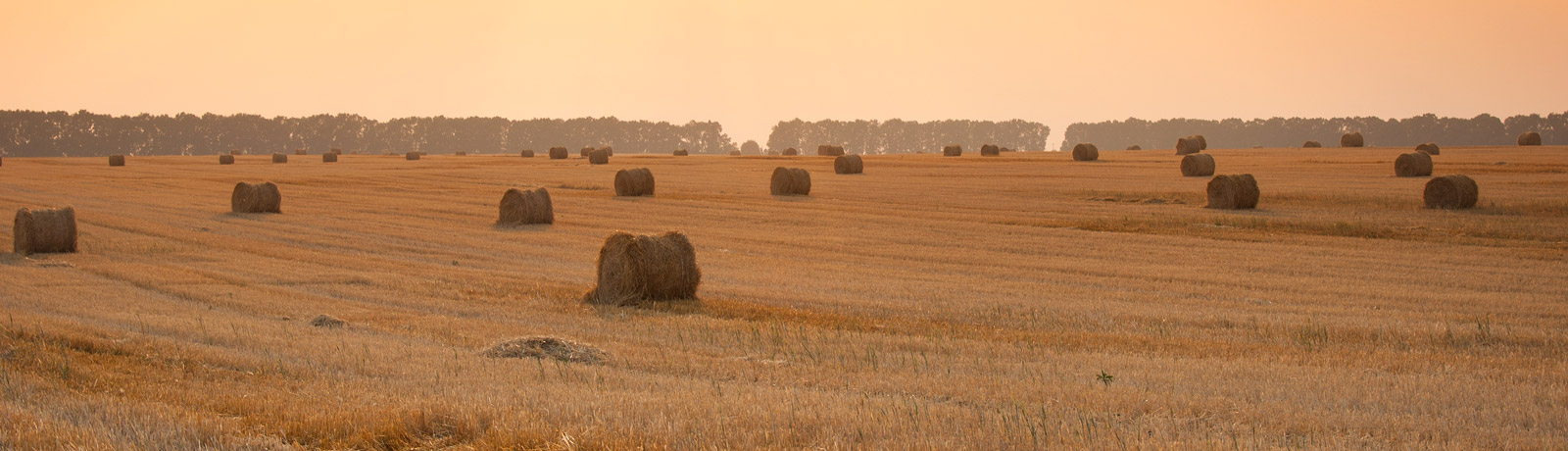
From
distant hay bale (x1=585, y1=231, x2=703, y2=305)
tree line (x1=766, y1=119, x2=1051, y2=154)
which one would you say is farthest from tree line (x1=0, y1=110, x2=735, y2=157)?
distant hay bale (x1=585, y1=231, x2=703, y2=305)

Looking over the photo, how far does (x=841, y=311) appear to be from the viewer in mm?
12547

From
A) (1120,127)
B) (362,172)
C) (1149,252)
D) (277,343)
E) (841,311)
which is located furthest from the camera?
(1120,127)

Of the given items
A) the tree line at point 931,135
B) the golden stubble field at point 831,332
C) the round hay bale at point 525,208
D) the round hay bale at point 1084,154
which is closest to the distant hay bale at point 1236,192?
the golden stubble field at point 831,332

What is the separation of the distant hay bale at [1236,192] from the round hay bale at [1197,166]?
14.8 meters

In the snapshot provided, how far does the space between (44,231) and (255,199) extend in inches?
427

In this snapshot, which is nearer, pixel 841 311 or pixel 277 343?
pixel 277 343

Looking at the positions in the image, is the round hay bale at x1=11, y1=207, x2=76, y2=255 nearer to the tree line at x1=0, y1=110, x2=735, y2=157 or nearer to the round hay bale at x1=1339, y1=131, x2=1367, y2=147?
the round hay bale at x1=1339, y1=131, x2=1367, y2=147

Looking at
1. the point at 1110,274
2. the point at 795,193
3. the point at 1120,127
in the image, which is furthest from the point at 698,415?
the point at 1120,127

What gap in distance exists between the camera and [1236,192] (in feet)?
89.7

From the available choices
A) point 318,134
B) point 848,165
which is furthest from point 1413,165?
point 318,134

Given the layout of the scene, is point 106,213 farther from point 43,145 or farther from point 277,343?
point 43,145

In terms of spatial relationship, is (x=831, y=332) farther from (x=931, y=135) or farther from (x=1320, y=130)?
(x=931, y=135)

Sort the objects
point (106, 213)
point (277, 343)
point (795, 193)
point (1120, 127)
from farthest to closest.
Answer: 1. point (1120, 127)
2. point (795, 193)
3. point (106, 213)
4. point (277, 343)

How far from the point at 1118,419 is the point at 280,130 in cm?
14766
